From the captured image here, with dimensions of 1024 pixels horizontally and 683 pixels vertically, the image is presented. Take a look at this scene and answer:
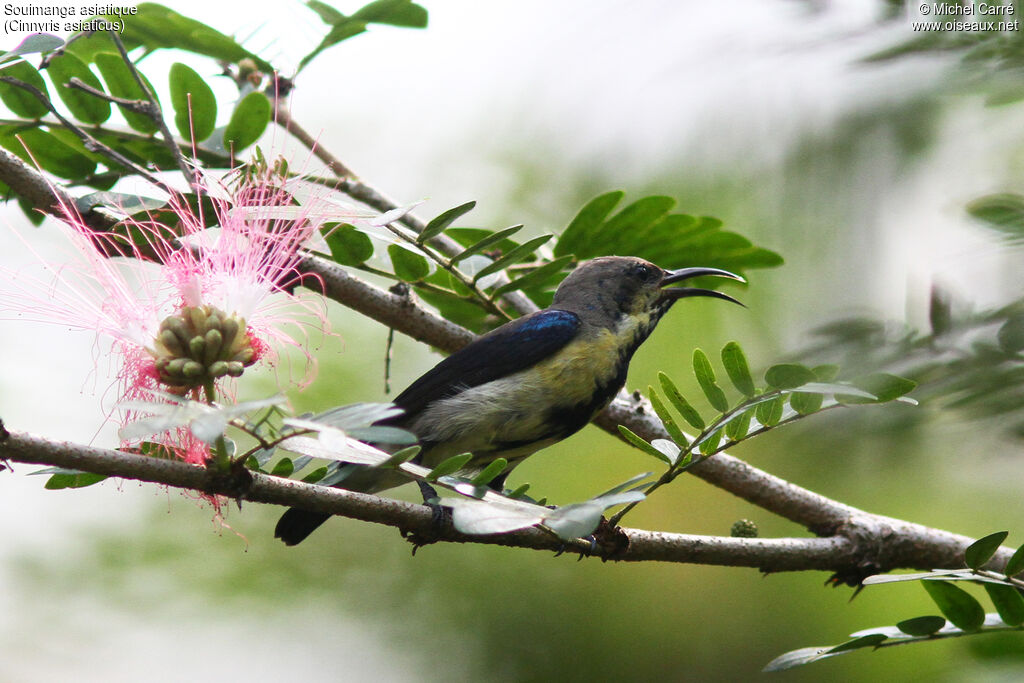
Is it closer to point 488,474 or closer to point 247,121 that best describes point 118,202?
point 247,121

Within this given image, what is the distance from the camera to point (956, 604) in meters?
2.33

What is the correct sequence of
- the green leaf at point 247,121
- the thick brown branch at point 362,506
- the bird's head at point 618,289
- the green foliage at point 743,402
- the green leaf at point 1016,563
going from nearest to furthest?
the thick brown branch at point 362,506 < the green foliage at point 743,402 < the green leaf at point 1016,563 < the green leaf at point 247,121 < the bird's head at point 618,289

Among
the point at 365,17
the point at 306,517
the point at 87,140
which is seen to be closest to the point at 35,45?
the point at 87,140

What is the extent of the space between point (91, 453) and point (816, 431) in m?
1.68

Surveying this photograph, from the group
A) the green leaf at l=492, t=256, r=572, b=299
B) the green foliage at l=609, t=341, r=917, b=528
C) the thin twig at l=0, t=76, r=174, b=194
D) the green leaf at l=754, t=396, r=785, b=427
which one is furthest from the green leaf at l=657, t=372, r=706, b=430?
the thin twig at l=0, t=76, r=174, b=194

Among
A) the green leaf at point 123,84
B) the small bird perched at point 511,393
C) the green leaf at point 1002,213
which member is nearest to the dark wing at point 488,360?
the small bird perched at point 511,393

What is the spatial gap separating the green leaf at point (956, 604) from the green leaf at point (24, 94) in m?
2.84

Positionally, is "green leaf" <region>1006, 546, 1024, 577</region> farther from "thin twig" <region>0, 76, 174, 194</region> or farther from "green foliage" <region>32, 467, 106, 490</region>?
"thin twig" <region>0, 76, 174, 194</region>

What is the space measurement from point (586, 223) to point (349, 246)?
0.87 m

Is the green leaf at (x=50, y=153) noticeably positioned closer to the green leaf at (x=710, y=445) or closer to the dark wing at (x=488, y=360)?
the dark wing at (x=488, y=360)

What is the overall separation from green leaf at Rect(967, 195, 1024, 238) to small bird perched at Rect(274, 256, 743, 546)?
1.04m

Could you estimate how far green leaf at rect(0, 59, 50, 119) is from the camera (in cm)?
310

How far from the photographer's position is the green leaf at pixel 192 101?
10.7ft

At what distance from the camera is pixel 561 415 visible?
3.22 m
